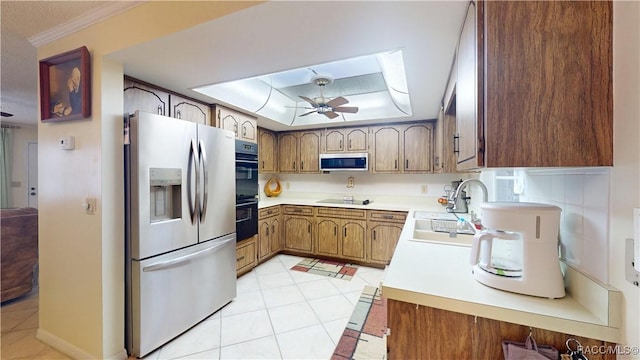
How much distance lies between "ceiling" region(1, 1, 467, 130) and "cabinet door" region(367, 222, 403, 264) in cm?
191

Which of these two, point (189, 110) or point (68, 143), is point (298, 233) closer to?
point (189, 110)

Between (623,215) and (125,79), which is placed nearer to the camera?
(623,215)

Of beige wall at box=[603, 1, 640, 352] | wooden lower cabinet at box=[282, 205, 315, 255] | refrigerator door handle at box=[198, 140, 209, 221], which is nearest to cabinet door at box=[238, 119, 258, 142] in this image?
refrigerator door handle at box=[198, 140, 209, 221]

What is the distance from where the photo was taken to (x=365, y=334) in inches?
79.2

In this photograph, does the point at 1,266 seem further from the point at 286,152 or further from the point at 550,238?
the point at 550,238

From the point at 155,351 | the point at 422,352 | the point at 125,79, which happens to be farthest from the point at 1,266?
the point at 422,352

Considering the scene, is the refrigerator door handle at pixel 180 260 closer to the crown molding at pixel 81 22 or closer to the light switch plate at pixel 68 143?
the light switch plate at pixel 68 143

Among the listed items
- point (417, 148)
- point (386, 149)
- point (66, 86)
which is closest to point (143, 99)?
point (66, 86)

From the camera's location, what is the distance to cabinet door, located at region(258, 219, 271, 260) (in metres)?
3.47

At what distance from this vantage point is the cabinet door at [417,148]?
3447 mm

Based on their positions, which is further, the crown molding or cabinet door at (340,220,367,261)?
cabinet door at (340,220,367,261)

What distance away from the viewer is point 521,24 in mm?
836

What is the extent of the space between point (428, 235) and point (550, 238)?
43.4 inches

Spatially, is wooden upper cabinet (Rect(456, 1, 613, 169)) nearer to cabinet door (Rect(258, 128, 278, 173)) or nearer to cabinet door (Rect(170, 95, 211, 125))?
cabinet door (Rect(170, 95, 211, 125))
